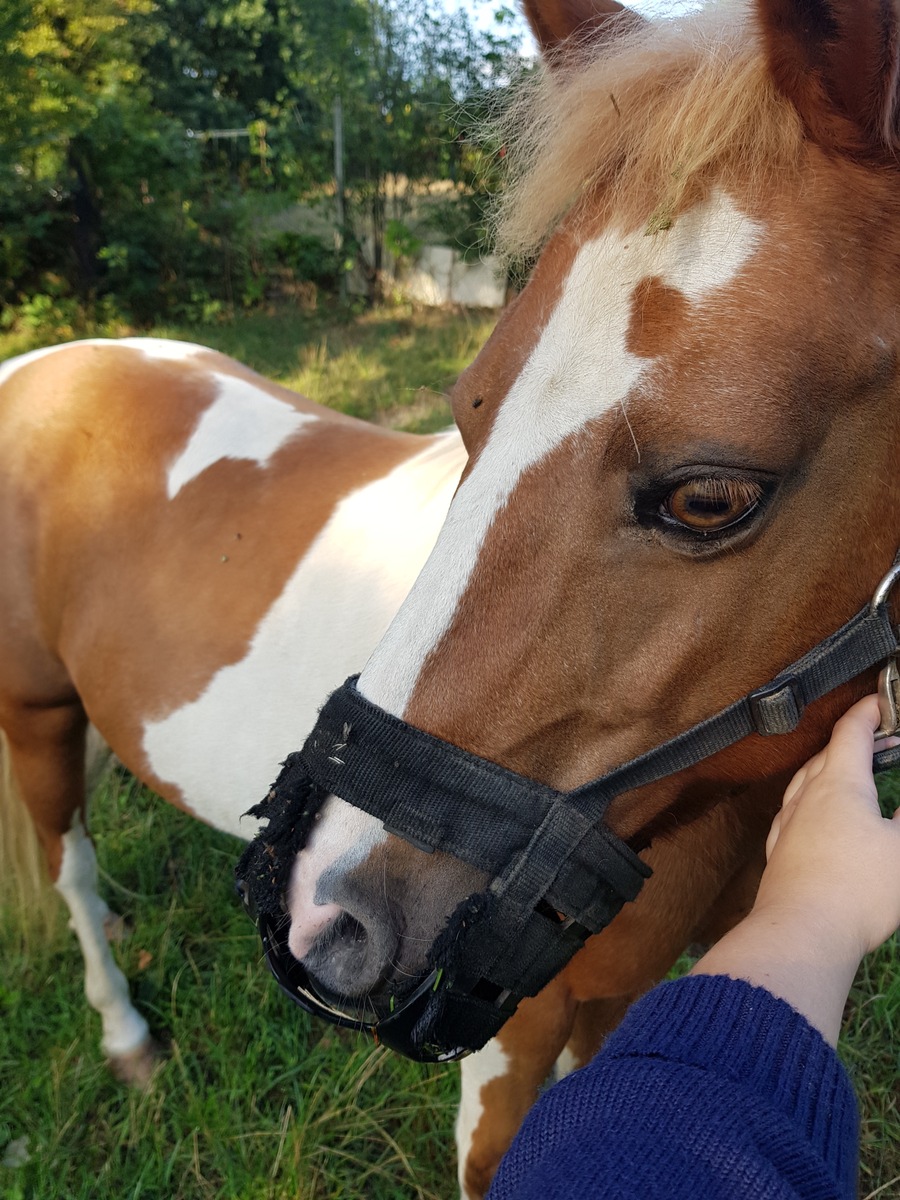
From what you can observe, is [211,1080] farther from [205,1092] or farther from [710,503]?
[710,503]

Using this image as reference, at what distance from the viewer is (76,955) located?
2443mm

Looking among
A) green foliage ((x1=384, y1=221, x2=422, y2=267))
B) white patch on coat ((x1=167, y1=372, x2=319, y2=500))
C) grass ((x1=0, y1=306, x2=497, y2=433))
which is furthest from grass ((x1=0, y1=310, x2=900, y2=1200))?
green foliage ((x1=384, y1=221, x2=422, y2=267))

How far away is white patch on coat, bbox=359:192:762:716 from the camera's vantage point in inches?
32.7

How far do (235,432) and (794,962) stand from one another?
5.52ft

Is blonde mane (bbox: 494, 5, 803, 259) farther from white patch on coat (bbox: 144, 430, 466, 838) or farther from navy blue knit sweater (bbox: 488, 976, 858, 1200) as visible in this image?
navy blue knit sweater (bbox: 488, 976, 858, 1200)

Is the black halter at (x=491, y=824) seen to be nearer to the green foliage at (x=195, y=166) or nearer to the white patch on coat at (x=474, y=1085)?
the white patch on coat at (x=474, y=1085)

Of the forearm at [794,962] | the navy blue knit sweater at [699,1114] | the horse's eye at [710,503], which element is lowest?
the forearm at [794,962]

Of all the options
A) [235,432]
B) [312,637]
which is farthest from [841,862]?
[235,432]

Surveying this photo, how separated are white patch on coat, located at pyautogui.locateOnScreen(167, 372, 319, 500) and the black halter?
3.75 ft

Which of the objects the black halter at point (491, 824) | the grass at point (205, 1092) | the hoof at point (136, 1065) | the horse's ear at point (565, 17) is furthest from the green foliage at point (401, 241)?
the black halter at point (491, 824)

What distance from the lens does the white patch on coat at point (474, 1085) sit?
1.42 metres

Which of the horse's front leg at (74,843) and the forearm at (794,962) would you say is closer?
the forearm at (794,962)

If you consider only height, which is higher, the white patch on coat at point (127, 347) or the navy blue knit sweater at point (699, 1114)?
the white patch on coat at point (127, 347)

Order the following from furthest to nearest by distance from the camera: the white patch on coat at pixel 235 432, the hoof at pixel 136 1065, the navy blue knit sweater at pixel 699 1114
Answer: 1. the hoof at pixel 136 1065
2. the white patch on coat at pixel 235 432
3. the navy blue knit sweater at pixel 699 1114
